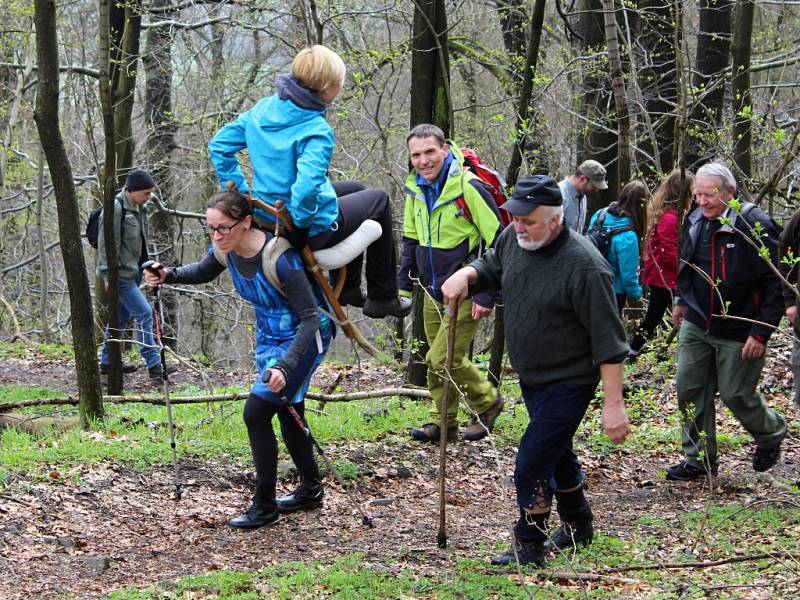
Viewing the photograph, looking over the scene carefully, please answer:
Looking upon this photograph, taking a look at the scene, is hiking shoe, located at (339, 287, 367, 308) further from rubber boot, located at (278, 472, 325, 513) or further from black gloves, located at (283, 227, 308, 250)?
rubber boot, located at (278, 472, 325, 513)

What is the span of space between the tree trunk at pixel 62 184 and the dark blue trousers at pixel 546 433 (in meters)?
4.01

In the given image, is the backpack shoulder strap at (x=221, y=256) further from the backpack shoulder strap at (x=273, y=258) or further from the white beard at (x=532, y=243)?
the white beard at (x=532, y=243)

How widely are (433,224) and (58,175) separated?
2.96 m

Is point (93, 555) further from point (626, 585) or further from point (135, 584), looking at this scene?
point (626, 585)

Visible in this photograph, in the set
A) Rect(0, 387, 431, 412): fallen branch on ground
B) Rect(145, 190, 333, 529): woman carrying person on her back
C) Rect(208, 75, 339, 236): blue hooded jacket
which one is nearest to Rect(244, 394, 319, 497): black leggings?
Rect(145, 190, 333, 529): woman carrying person on her back

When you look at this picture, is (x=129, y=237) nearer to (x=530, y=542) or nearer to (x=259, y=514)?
(x=259, y=514)

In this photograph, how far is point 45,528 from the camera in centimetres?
539

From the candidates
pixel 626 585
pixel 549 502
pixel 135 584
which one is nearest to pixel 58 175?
pixel 135 584

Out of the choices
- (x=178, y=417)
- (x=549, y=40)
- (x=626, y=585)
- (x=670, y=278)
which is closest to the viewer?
(x=626, y=585)

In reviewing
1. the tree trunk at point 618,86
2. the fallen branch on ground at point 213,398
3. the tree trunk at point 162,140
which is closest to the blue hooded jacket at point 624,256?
the tree trunk at point 618,86

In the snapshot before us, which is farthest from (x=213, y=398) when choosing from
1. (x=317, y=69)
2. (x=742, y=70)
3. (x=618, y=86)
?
(x=742, y=70)

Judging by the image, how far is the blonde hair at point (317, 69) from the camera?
506cm

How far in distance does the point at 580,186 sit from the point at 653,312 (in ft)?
7.82

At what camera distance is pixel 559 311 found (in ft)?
14.2
